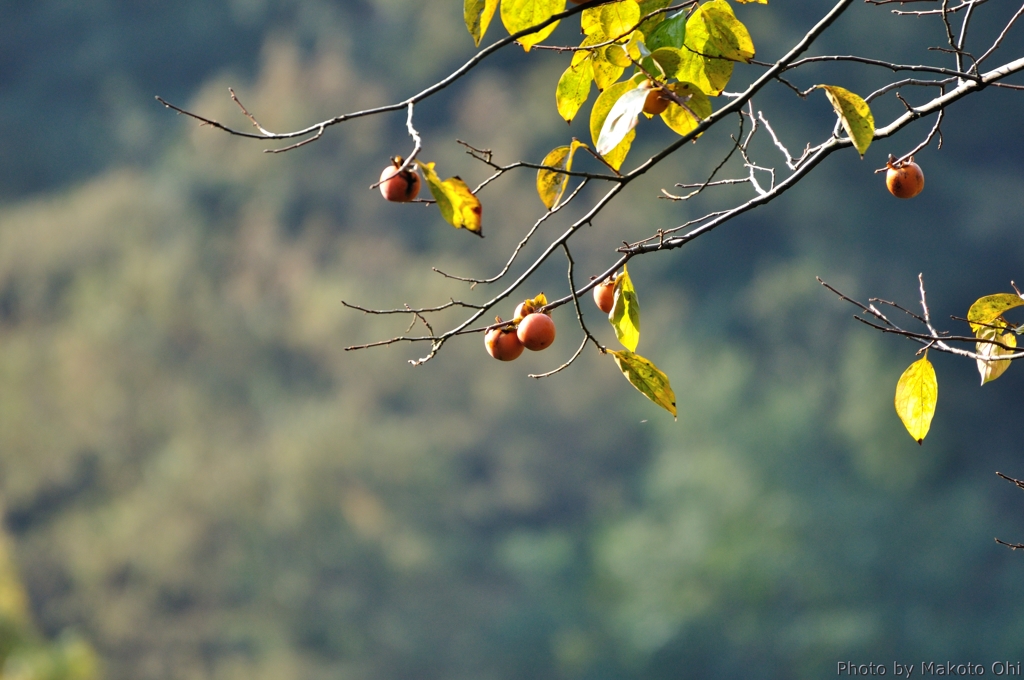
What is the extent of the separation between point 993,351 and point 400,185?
53cm

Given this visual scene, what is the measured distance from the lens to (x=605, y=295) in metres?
0.88

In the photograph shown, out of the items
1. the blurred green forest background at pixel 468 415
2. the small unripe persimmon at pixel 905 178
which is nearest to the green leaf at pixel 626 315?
the small unripe persimmon at pixel 905 178

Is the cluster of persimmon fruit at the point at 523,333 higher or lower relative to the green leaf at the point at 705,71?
lower

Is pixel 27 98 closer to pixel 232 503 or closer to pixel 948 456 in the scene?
pixel 232 503

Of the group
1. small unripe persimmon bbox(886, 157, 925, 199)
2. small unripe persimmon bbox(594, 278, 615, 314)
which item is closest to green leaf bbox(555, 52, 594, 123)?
small unripe persimmon bbox(594, 278, 615, 314)

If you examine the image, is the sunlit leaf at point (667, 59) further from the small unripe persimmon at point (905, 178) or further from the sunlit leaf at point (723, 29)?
the small unripe persimmon at point (905, 178)

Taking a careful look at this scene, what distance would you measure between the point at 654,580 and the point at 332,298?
146 inches

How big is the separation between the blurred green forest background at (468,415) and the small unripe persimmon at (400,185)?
6.21 metres

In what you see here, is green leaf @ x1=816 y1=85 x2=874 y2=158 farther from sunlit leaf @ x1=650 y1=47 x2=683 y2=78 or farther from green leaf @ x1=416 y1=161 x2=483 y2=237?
green leaf @ x1=416 y1=161 x2=483 y2=237

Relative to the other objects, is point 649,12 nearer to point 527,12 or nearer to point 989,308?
point 527,12

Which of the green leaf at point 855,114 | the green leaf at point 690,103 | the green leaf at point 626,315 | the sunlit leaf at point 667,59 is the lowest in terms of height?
the green leaf at point 626,315

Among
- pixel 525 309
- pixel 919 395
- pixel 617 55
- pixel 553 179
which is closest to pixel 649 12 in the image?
pixel 617 55

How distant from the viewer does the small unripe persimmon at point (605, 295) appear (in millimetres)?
867

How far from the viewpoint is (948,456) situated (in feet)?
27.2
